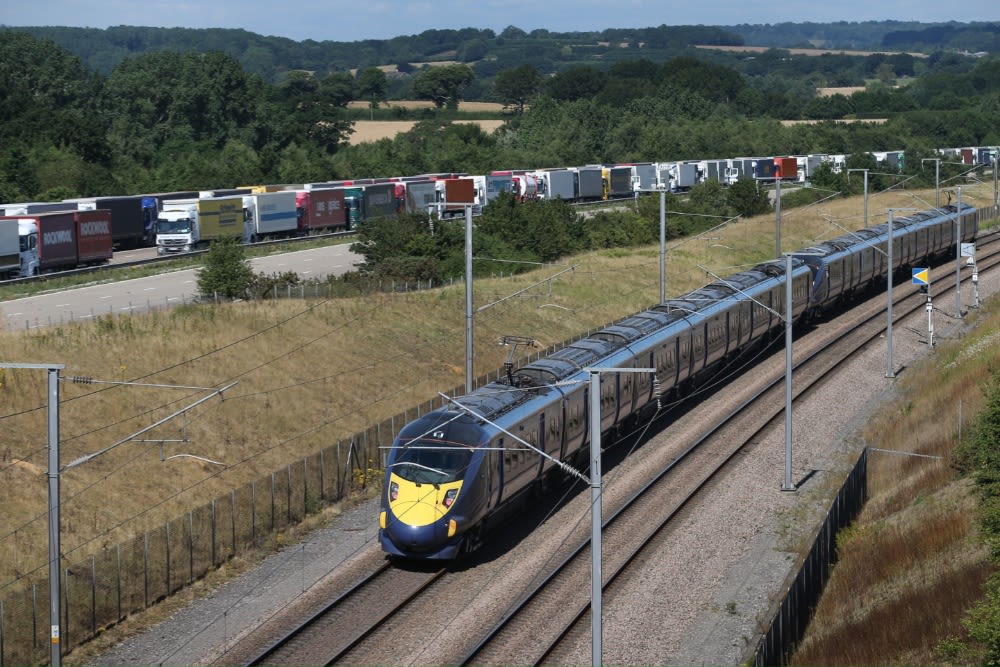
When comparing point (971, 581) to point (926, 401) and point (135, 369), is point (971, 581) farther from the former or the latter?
point (135, 369)

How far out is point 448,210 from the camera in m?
99.8

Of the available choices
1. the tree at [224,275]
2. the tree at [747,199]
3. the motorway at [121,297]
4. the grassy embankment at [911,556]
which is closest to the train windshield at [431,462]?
the grassy embankment at [911,556]

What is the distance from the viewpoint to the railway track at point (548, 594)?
26531 mm

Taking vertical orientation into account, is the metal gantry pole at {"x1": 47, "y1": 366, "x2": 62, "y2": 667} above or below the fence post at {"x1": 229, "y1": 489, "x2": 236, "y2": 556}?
above

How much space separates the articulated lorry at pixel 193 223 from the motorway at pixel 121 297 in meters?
3.35

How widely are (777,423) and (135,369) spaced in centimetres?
2314

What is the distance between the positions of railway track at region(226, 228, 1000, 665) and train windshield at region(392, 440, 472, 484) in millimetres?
2496

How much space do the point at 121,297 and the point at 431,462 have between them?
3522 cm

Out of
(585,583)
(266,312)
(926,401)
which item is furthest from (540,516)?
(266,312)

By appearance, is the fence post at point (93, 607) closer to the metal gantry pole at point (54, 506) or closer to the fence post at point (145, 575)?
the fence post at point (145, 575)

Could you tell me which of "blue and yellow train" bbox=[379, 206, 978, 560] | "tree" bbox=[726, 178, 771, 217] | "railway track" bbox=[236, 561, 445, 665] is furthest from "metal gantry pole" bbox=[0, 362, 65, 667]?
"tree" bbox=[726, 178, 771, 217]

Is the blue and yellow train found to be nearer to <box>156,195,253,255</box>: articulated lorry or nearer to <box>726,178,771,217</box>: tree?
<box>156,195,253,255</box>: articulated lorry

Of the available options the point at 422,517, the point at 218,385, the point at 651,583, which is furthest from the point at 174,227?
the point at 651,583

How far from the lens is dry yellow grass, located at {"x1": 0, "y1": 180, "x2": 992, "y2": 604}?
122 feet
